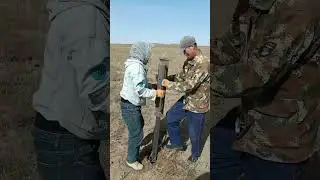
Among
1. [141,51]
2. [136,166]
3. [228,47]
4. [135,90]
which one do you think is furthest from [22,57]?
[136,166]

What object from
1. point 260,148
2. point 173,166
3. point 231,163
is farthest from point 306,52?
point 173,166

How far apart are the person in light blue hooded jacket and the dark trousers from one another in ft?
4.54

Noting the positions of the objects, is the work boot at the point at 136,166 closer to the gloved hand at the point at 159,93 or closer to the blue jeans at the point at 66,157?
the gloved hand at the point at 159,93

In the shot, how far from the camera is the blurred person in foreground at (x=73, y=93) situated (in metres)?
1.09

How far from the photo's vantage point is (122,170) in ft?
10.6

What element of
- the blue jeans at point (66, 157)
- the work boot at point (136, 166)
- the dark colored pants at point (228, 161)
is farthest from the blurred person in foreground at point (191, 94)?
the blue jeans at point (66, 157)

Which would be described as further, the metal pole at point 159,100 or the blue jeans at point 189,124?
the blue jeans at point 189,124

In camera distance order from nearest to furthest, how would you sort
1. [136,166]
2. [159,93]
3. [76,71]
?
1. [76,71]
2. [159,93]
3. [136,166]

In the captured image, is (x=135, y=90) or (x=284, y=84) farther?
(x=135, y=90)

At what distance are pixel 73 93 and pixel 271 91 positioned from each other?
0.55 metres

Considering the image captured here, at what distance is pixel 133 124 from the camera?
3.05 meters

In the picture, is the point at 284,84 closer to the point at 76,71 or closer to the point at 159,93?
the point at 76,71

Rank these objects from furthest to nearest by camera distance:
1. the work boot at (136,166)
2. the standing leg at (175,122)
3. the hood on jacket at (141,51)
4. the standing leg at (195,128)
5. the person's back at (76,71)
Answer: the standing leg at (175,122) < the standing leg at (195,128) < the work boot at (136,166) < the hood on jacket at (141,51) < the person's back at (76,71)

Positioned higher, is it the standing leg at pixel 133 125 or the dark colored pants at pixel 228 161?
the dark colored pants at pixel 228 161
